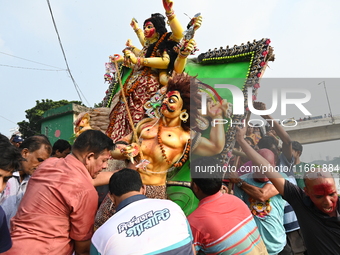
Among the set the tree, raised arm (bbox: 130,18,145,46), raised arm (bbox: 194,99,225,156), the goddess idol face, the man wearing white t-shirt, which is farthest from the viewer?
the tree

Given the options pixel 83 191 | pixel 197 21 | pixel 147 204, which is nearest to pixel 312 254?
pixel 147 204

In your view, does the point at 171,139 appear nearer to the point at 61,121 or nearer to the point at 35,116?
the point at 61,121

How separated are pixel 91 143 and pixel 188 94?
66.0 inches

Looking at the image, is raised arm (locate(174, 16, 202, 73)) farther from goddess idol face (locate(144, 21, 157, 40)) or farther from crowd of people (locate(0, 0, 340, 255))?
goddess idol face (locate(144, 21, 157, 40))

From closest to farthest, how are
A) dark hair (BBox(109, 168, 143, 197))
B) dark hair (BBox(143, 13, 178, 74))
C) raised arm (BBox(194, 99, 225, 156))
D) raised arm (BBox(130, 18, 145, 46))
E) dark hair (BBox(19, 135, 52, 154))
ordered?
1. dark hair (BBox(109, 168, 143, 197))
2. dark hair (BBox(19, 135, 52, 154))
3. raised arm (BBox(194, 99, 225, 156))
4. dark hair (BBox(143, 13, 178, 74))
5. raised arm (BBox(130, 18, 145, 46))

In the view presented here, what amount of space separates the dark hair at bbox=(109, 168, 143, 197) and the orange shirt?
220 millimetres

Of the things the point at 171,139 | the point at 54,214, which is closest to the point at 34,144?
the point at 54,214

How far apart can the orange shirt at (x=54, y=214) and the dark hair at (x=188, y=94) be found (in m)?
1.88

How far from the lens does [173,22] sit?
3852mm

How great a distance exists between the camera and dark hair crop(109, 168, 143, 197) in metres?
1.75

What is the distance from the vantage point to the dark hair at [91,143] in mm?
2119

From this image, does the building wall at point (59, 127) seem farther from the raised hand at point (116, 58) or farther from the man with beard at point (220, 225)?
the man with beard at point (220, 225)

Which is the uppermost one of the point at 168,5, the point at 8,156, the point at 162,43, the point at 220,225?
the point at 168,5

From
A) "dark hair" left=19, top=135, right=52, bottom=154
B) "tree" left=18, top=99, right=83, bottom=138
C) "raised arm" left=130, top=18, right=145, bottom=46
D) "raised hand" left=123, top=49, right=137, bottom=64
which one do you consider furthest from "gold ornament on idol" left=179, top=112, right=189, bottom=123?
"tree" left=18, top=99, right=83, bottom=138
